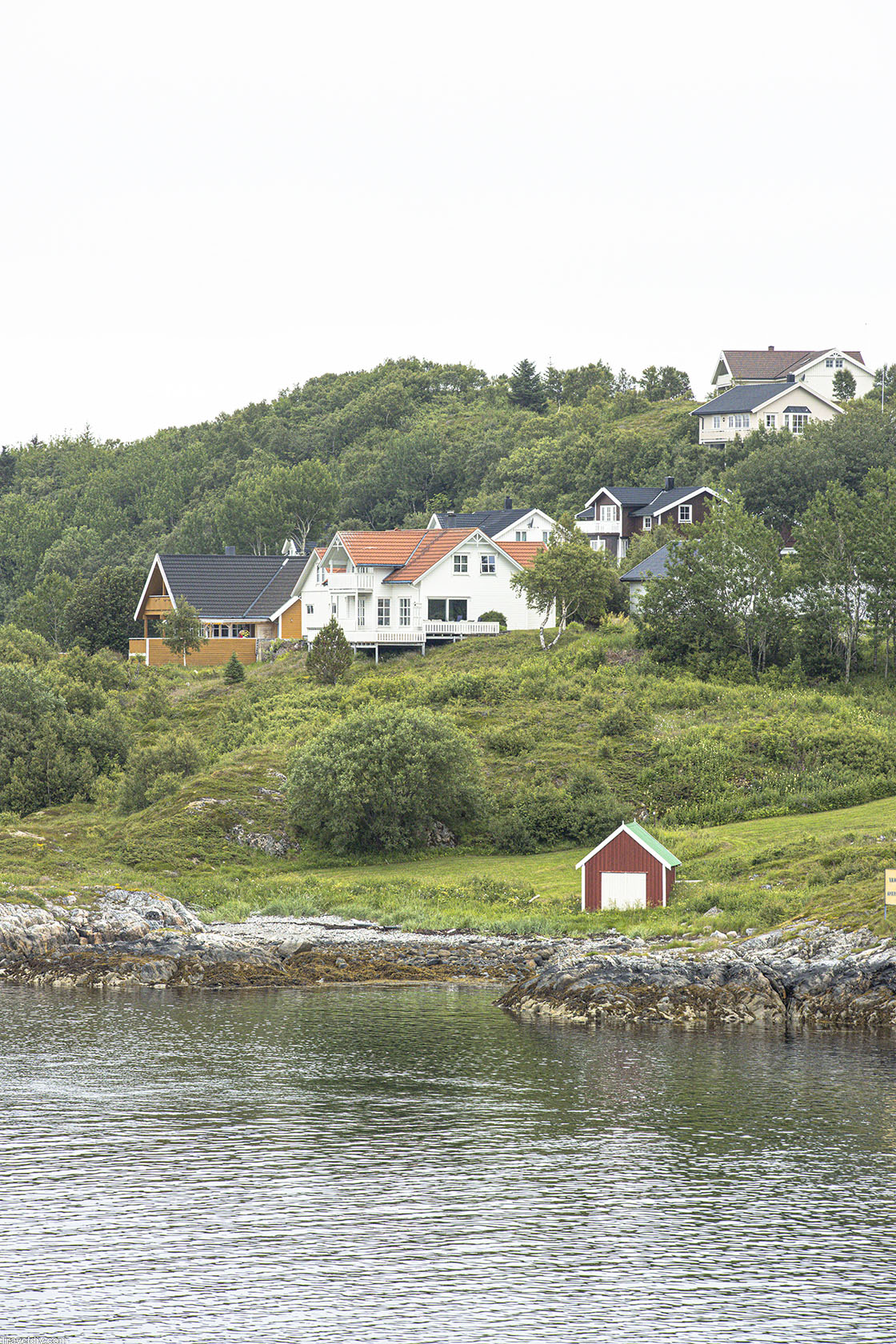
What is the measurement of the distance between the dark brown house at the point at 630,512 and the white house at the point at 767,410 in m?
16.0

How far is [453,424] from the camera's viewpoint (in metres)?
160

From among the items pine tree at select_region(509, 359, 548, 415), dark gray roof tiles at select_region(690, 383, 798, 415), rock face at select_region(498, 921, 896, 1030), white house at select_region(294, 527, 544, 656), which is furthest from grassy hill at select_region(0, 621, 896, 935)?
pine tree at select_region(509, 359, 548, 415)

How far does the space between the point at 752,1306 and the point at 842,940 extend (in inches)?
770

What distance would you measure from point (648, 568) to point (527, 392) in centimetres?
8847

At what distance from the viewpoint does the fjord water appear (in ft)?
69.6

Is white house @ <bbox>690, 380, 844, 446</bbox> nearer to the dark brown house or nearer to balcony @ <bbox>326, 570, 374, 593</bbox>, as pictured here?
the dark brown house

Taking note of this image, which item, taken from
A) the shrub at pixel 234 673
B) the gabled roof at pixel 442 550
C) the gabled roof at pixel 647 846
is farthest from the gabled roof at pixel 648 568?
the gabled roof at pixel 647 846

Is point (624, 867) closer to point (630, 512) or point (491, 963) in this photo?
point (491, 963)

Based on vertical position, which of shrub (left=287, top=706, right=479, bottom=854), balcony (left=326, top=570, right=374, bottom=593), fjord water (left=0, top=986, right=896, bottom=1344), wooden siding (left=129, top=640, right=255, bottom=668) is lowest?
fjord water (left=0, top=986, right=896, bottom=1344)

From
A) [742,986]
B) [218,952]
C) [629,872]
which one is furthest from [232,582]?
[742,986]

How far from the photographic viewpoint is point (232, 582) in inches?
4043

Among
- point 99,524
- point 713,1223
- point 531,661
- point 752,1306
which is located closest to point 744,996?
point 713,1223

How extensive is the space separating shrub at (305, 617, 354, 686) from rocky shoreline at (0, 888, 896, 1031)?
103ft

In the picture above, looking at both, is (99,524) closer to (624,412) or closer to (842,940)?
(624,412)
